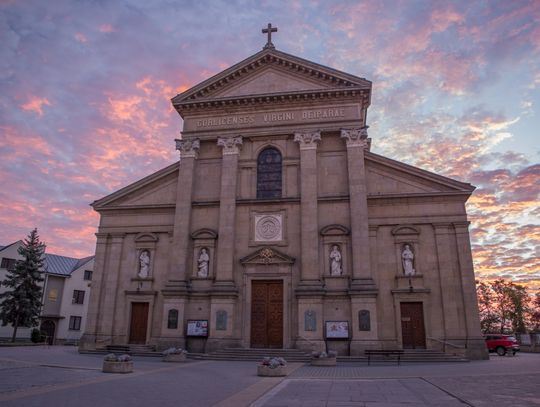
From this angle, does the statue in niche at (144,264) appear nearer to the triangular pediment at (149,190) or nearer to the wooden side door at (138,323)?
the wooden side door at (138,323)

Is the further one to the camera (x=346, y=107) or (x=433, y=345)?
(x=346, y=107)

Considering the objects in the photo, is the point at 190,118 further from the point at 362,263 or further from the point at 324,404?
the point at 324,404

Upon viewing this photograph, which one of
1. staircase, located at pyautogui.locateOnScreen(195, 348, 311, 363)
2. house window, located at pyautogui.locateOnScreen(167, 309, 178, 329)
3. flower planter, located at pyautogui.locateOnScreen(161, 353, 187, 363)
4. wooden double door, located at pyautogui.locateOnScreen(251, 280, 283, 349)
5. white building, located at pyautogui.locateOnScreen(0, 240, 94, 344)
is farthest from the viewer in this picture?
white building, located at pyautogui.locateOnScreen(0, 240, 94, 344)

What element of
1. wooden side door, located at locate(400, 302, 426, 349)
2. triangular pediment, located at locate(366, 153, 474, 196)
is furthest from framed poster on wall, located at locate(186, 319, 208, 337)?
triangular pediment, located at locate(366, 153, 474, 196)

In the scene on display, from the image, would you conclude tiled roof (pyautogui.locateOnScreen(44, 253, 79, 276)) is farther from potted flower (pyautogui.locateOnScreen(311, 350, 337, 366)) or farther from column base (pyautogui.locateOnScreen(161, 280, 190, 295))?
potted flower (pyautogui.locateOnScreen(311, 350, 337, 366))

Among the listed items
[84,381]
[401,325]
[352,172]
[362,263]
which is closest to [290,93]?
[352,172]

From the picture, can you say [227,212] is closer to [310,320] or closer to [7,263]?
[310,320]

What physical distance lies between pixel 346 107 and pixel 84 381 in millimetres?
22850

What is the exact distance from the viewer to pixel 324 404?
9.17m

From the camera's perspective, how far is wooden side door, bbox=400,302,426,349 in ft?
81.5

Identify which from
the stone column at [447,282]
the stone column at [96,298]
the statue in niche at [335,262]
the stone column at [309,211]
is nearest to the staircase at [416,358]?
the stone column at [447,282]

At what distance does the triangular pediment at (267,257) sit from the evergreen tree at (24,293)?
90.3 feet

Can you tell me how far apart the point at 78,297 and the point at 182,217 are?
3471cm

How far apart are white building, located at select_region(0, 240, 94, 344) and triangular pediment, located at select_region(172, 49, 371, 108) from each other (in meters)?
34.0
